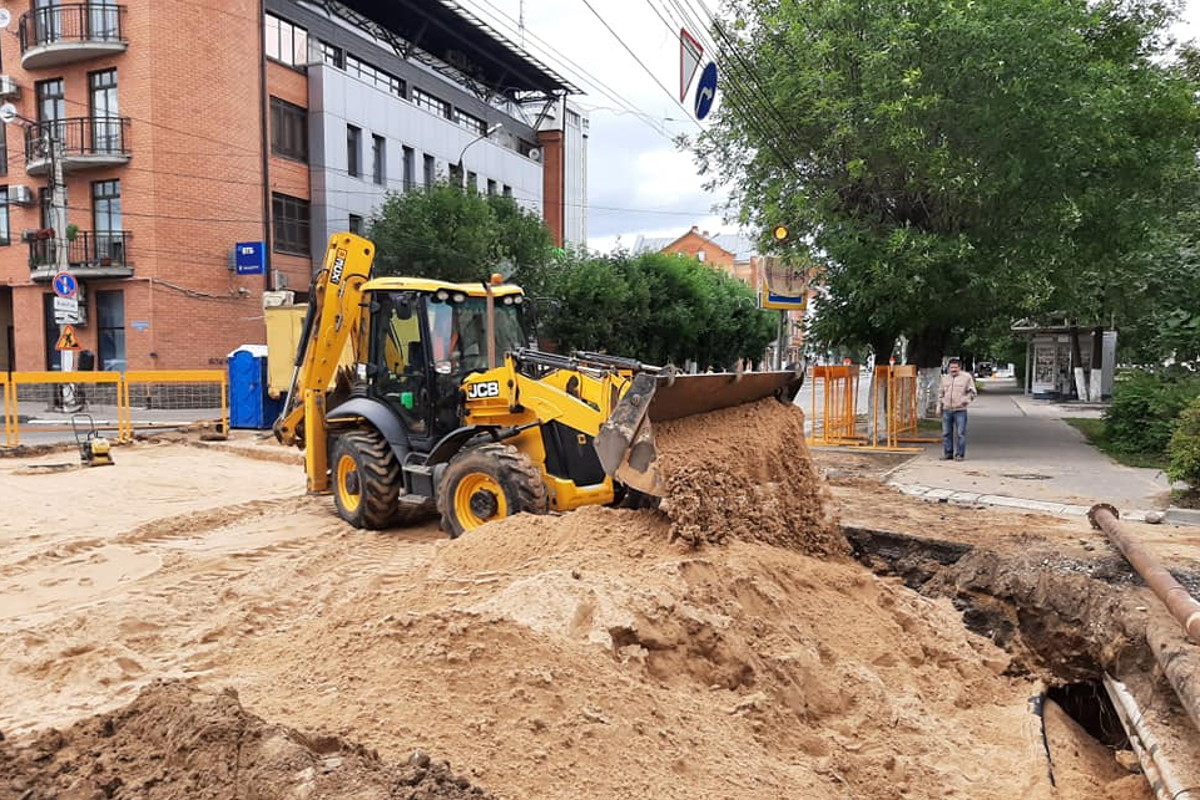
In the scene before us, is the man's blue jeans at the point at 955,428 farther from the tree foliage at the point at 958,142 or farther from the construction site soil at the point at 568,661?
the construction site soil at the point at 568,661

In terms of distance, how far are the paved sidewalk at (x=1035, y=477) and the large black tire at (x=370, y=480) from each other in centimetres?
677

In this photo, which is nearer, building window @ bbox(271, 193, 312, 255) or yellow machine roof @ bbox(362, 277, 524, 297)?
yellow machine roof @ bbox(362, 277, 524, 297)

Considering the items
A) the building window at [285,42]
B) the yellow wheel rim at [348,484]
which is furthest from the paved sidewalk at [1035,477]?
the building window at [285,42]

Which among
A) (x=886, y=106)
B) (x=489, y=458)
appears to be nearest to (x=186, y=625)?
(x=489, y=458)

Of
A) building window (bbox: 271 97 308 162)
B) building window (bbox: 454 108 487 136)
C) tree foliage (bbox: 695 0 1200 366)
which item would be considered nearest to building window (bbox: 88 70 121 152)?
building window (bbox: 271 97 308 162)

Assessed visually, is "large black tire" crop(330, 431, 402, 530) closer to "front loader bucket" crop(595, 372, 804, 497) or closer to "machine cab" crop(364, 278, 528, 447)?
"machine cab" crop(364, 278, 528, 447)

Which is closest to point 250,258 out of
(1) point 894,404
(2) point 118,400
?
(2) point 118,400

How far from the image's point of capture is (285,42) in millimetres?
28578

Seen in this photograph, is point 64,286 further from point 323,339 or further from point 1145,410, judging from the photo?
point 1145,410

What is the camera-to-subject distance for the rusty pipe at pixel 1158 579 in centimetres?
497

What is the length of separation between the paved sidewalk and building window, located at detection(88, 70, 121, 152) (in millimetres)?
23952

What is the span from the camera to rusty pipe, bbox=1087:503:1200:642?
4.97m

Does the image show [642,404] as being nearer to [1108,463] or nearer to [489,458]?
[489,458]

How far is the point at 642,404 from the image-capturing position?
244 inches
